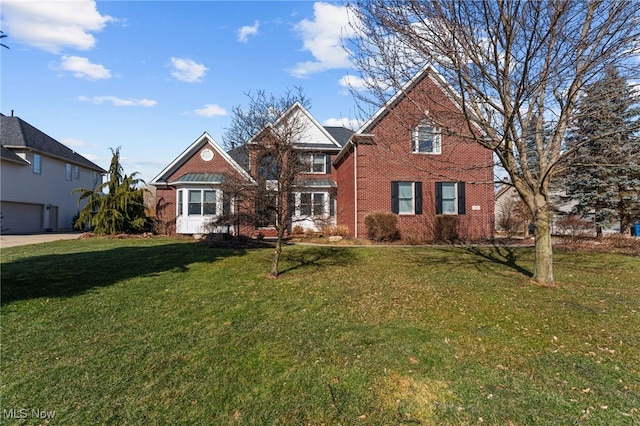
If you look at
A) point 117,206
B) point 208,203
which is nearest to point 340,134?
point 208,203

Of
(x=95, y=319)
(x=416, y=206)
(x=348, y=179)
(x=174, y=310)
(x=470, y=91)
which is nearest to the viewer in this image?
(x=95, y=319)

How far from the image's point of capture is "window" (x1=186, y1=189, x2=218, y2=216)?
19078 millimetres

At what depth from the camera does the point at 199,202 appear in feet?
63.0

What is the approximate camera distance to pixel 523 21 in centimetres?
608

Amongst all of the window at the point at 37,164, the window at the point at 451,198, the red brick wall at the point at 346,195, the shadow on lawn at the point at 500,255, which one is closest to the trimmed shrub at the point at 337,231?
the red brick wall at the point at 346,195

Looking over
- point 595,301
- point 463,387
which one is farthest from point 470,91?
point 463,387

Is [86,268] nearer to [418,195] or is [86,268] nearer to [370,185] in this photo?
[370,185]

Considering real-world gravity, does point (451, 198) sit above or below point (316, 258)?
above

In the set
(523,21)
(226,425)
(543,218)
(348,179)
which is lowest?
(226,425)

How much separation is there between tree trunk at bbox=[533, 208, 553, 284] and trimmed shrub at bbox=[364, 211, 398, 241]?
24.7ft

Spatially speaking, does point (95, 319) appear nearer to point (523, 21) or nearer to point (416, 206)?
point (523, 21)

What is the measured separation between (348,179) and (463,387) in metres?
15.1

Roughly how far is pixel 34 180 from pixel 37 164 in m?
1.32

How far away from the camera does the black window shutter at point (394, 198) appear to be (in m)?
16.8
